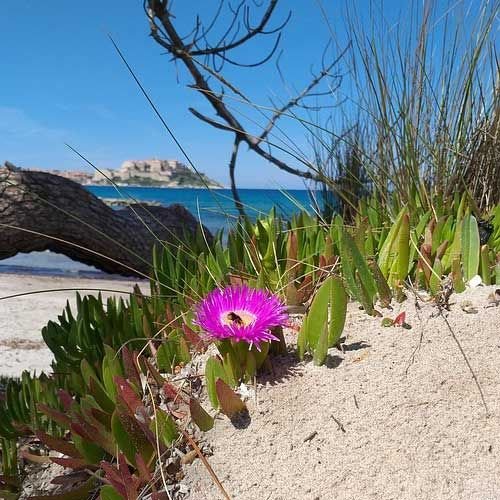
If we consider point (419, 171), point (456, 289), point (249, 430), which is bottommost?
point (249, 430)

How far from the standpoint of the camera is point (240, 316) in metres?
1.05

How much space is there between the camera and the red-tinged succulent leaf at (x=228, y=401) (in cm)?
96

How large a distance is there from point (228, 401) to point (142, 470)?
183 mm

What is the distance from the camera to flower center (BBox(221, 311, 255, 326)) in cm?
101

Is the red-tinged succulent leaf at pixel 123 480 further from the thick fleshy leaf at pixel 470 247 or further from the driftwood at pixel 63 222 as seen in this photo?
the driftwood at pixel 63 222

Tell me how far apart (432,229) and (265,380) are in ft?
2.34

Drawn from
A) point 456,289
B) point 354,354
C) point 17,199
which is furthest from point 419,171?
point 17,199

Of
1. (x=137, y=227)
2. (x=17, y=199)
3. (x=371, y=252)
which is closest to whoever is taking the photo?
(x=371, y=252)

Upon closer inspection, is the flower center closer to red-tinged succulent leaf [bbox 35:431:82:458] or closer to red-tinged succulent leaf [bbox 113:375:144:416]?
red-tinged succulent leaf [bbox 113:375:144:416]

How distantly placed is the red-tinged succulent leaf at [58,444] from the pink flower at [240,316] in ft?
1.13

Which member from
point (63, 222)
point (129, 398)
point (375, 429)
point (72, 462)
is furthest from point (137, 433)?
point (63, 222)

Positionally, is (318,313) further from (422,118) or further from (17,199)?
(17,199)

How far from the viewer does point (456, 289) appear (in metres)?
1.30

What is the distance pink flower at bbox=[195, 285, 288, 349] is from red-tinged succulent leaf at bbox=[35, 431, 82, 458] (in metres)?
0.34
